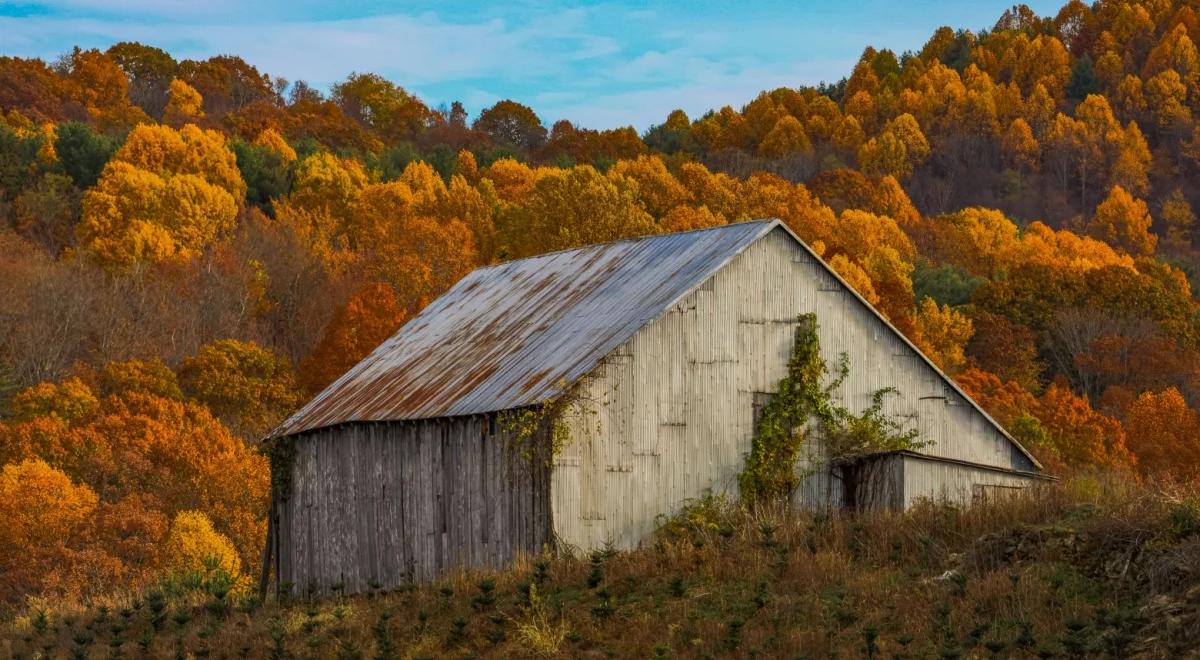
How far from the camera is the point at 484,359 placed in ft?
99.3

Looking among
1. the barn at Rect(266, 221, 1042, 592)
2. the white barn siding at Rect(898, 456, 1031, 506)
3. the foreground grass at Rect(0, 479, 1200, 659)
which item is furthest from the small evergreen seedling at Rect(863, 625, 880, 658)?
the white barn siding at Rect(898, 456, 1031, 506)

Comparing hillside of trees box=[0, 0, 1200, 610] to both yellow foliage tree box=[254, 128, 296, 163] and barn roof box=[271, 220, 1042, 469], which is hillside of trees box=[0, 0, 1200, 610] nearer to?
yellow foliage tree box=[254, 128, 296, 163]

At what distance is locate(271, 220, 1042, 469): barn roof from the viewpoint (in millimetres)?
27938

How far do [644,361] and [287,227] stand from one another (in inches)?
2609

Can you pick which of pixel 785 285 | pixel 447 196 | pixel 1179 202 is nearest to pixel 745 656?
pixel 785 285

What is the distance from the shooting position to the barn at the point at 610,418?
2712 cm

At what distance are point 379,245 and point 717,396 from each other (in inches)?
2505

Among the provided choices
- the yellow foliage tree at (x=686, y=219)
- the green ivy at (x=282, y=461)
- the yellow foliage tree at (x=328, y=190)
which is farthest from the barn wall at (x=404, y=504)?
the yellow foliage tree at (x=328, y=190)

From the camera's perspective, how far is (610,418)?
89.8ft

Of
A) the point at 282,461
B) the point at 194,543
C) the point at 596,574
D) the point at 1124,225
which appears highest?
the point at 1124,225

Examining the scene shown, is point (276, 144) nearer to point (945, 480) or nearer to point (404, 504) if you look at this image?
point (404, 504)

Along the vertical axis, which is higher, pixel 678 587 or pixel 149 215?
pixel 149 215

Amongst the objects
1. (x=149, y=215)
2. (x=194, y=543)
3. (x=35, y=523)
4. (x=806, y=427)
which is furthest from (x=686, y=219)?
(x=806, y=427)

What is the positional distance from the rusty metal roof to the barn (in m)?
0.06
